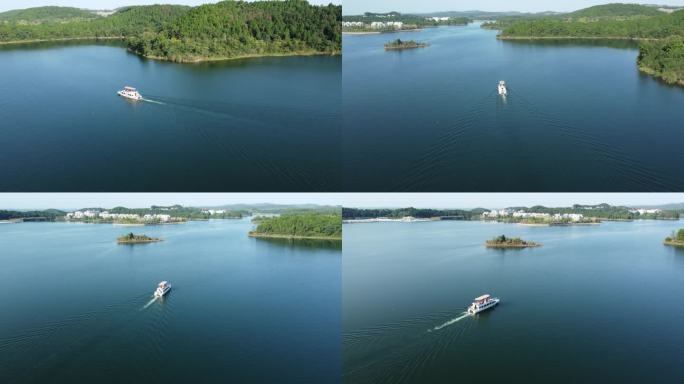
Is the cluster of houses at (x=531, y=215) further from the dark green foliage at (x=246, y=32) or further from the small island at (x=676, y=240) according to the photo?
the dark green foliage at (x=246, y=32)

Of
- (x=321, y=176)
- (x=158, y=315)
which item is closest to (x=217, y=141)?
(x=321, y=176)

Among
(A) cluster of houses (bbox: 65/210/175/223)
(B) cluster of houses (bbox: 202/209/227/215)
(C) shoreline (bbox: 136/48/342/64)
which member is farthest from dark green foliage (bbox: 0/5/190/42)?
(A) cluster of houses (bbox: 65/210/175/223)

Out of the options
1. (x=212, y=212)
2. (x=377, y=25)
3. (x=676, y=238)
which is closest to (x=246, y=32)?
(x=377, y=25)

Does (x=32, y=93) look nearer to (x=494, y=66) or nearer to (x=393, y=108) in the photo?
(x=393, y=108)

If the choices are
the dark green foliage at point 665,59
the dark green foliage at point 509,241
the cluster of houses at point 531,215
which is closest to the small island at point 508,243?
the dark green foliage at point 509,241

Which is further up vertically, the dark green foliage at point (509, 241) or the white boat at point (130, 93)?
the white boat at point (130, 93)

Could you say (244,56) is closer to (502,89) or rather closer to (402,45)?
(402,45)

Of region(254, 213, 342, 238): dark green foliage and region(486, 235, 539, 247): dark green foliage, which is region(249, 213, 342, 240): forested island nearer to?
region(254, 213, 342, 238): dark green foliage
